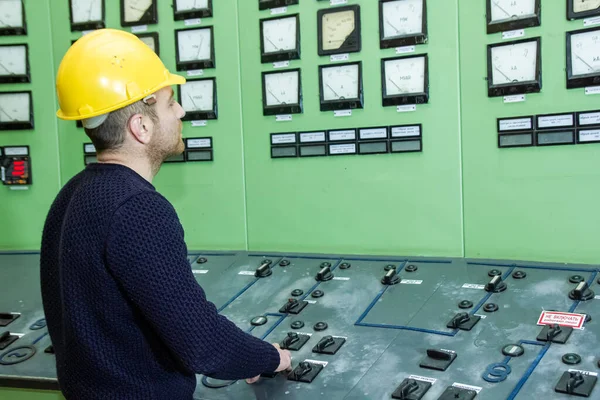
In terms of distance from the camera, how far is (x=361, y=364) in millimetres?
1845

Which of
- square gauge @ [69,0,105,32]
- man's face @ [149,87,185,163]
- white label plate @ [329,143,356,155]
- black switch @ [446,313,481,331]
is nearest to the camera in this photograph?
man's face @ [149,87,185,163]

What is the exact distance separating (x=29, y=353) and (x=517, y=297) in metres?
1.70

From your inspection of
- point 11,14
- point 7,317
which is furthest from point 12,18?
point 7,317

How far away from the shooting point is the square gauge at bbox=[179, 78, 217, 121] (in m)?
2.86

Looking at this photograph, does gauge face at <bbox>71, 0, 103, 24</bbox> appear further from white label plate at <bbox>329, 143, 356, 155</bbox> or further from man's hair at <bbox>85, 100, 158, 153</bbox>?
man's hair at <bbox>85, 100, 158, 153</bbox>

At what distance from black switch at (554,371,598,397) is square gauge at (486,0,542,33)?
1.27m

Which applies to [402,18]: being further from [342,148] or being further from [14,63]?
[14,63]

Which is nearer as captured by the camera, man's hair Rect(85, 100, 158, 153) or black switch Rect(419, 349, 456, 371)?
man's hair Rect(85, 100, 158, 153)

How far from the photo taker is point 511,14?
7.49 feet

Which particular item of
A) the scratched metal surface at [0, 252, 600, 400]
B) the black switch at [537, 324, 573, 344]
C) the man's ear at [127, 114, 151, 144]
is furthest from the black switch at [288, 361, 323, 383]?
the man's ear at [127, 114, 151, 144]

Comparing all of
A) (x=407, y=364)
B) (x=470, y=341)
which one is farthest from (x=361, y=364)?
(x=470, y=341)

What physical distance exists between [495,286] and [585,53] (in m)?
0.87

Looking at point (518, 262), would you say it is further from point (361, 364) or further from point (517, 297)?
point (361, 364)

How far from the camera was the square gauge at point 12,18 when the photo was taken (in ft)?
10.3
